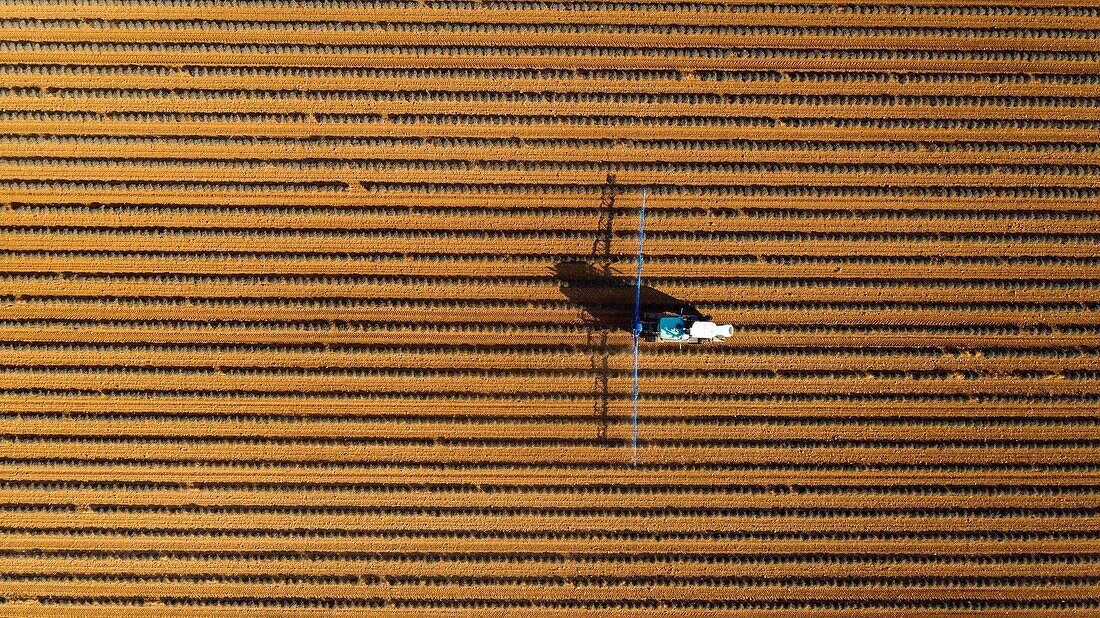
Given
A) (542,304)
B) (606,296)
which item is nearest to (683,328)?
(606,296)

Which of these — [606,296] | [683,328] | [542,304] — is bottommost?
[683,328]

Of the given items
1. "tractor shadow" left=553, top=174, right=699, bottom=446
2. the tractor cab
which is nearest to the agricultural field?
"tractor shadow" left=553, top=174, right=699, bottom=446

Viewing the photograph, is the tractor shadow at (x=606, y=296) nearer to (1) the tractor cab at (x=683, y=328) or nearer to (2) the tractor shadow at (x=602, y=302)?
(2) the tractor shadow at (x=602, y=302)

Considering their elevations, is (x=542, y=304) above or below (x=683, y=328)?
above

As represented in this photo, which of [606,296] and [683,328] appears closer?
[683,328]

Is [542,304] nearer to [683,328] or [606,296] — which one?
[606,296]
